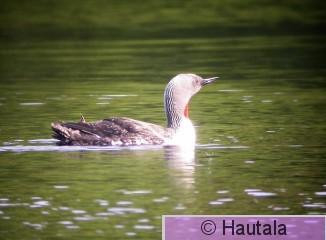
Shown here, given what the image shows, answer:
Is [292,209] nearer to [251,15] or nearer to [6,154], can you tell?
[6,154]

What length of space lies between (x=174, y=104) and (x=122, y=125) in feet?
2.05

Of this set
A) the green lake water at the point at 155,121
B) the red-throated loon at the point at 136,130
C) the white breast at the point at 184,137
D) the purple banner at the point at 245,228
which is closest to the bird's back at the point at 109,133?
the red-throated loon at the point at 136,130

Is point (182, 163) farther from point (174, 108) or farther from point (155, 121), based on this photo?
point (155, 121)

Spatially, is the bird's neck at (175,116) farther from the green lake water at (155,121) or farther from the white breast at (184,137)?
the green lake water at (155,121)

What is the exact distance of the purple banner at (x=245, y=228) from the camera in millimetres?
8078

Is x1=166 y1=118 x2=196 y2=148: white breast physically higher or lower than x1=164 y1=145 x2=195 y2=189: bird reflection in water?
higher

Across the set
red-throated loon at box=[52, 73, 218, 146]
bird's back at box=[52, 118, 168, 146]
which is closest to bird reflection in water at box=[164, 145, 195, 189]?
red-throated loon at box=[52, 73, 218, 146]

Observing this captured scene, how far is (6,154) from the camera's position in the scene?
10.8m

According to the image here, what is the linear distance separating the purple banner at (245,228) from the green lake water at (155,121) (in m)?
0.20

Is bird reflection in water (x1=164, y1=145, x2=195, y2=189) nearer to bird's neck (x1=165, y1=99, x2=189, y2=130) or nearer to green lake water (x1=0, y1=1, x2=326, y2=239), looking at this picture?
green lake water (x1=0, y1=1, x2=326, y2=239)

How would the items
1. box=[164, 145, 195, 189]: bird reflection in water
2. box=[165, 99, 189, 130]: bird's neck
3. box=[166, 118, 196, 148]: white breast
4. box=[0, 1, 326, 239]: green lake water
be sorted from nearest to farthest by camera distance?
box=[0, 1, 326, 239]: green lake water → box=[164, 145, 195, 189]: bird reflection in water → box=[166, 118, 196, 148]: white breast → box=[165, 99, 189, 130]: bird's neck

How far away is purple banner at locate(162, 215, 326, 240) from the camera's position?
26.5 feet

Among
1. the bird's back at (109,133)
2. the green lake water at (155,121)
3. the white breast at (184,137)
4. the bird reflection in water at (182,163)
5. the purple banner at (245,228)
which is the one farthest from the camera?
the white breast at (184,137)

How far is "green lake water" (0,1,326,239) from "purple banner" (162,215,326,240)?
20 cm
